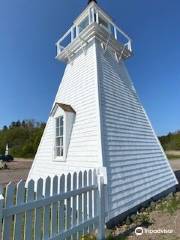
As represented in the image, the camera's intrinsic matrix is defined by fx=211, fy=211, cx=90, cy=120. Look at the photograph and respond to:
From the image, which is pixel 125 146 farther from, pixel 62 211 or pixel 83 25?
pixel 83 25

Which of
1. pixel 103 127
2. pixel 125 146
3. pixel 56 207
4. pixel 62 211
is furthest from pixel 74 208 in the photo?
pixel 125 146

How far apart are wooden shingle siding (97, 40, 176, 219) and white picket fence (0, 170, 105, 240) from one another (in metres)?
1.15

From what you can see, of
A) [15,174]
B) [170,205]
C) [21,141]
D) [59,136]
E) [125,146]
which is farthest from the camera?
[21,141]

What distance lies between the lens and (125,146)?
7.16 metres

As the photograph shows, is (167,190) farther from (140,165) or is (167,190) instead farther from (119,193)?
(119,193)

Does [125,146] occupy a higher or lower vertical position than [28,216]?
higher

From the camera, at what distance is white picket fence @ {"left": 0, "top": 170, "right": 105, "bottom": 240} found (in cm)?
300

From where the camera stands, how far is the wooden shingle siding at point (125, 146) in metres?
6.11

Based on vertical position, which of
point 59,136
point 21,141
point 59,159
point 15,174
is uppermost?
point 21,141

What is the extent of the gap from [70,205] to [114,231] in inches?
72.8

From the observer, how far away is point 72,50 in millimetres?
9891

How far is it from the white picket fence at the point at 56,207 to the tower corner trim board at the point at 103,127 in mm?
698

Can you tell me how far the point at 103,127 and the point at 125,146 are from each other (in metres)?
1.24

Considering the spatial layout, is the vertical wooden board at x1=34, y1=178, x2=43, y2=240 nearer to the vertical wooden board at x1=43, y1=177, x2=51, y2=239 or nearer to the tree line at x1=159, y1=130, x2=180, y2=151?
the vertical wooden board at x1=43, y1=177, x2=51, y2=239
